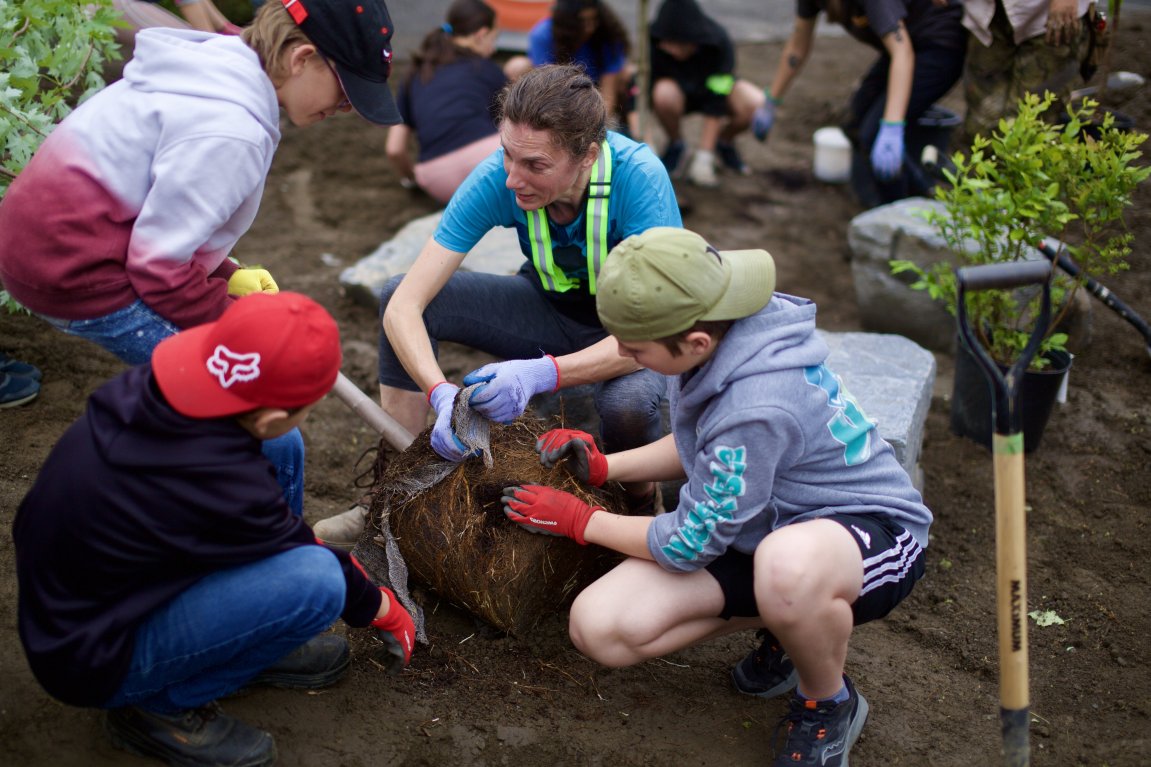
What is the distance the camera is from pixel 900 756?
2.12 metres

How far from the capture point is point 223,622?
176 cm

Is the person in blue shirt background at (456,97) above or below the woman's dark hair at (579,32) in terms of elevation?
below

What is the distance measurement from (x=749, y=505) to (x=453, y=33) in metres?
3.53

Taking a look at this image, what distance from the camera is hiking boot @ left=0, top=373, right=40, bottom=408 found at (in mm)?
2982

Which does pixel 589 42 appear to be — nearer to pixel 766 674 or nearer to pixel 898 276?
pixel 898 276

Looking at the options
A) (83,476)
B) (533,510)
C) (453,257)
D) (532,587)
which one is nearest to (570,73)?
(453,257)

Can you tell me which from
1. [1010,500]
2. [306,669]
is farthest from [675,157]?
[1010,500]

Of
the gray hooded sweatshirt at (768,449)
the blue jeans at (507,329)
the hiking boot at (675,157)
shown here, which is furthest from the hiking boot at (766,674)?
the hiking boot at (675,157)

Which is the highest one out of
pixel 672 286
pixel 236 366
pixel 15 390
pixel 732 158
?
pixel 672 286

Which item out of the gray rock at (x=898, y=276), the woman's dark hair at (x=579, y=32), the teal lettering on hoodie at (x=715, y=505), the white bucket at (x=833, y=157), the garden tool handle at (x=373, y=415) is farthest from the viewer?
the white bucket at (x=833, y=157)

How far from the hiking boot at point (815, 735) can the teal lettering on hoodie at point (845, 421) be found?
494mm

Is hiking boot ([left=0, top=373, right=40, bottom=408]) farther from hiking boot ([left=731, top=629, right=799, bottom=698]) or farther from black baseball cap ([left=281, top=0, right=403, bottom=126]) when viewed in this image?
hiking boot ([left=731, top=629, right=799, bottom=698])

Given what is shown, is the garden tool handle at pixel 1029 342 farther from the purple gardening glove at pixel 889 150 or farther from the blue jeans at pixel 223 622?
the purple gardening glove at pixel 889 150

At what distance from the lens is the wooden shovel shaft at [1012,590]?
1647 millimetres
